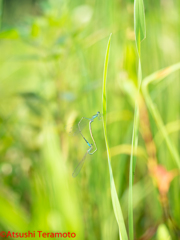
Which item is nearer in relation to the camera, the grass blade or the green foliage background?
the grass blade

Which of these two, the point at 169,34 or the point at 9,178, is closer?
the point at 9,178

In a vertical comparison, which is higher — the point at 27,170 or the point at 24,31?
the point at 24,31

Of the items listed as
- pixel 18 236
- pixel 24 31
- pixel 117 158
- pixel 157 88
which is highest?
pixel 24 31

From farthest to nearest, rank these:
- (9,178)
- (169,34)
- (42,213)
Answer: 1. (169,34)
2. (9,178)
3. (42,213)

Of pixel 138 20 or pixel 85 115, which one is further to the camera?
pixel 85 115

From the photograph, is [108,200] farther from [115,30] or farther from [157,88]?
[115,30]

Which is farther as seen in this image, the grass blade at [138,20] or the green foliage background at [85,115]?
the green foliage background at [85,115]

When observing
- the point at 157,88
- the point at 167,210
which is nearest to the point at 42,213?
the point at 167,210

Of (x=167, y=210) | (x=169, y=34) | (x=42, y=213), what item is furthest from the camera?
(x=169, y=34)
